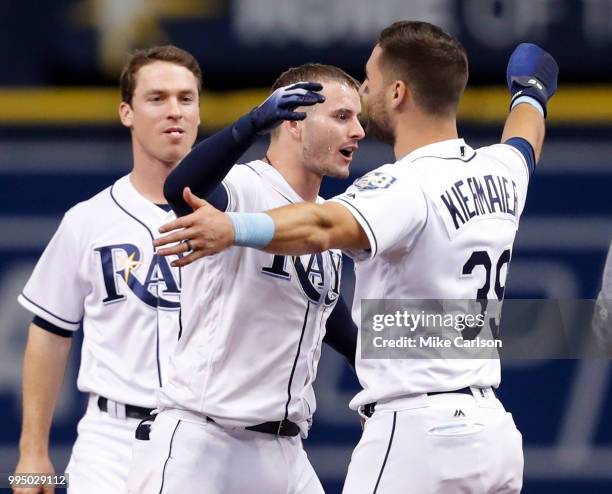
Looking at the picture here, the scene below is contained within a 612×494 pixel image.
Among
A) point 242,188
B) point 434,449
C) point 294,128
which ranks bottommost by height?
point 434,449

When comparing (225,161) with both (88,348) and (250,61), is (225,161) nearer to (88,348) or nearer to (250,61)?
(88,348)

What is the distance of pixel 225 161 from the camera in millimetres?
3363

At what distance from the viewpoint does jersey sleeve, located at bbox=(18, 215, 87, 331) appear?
4715mm

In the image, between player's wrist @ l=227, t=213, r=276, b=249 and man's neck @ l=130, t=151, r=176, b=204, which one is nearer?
player's wrist @ l=227, t=213, r=276, b=249

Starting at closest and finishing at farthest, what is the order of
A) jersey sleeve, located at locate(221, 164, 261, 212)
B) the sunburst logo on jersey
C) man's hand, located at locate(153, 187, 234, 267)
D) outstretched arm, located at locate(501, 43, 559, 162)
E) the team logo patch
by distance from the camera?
man's hand, located at locate(153, 187, 234, 267) → the team logo patch → jersey sleeve, located at locate(221, 164, 261, 212) → outstretched arm, located at locate(501, 43, 559, 162) → the sunburst logo on jersey

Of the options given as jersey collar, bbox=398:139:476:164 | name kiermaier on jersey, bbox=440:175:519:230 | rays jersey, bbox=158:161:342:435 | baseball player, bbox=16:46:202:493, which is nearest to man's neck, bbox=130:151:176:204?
baseball player, bbox=16:46:202:493

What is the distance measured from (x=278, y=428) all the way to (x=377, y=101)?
97cm

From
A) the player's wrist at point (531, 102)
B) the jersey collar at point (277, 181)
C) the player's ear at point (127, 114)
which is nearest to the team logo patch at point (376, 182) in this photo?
the jersey collar at point (277, 181)

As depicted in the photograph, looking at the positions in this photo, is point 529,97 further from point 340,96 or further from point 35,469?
point 35,469

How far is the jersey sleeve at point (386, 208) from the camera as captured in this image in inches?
132

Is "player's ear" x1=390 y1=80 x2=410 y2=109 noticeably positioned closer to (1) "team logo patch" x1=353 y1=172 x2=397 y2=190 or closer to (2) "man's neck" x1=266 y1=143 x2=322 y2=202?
(1) "team logo patch" x1=353 y1=172 x2=397 y2=190

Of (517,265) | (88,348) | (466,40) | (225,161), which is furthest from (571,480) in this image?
(225,161)

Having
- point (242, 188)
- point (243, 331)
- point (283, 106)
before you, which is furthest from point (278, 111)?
point (243, 331)

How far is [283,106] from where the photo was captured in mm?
3334
